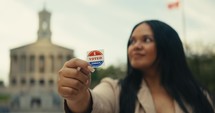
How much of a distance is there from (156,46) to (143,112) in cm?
37

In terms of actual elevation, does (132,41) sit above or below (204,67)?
above

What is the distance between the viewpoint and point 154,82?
2188 millimetres

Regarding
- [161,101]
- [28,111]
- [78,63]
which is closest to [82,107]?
[78,63]

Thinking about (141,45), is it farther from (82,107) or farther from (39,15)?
(39,15)

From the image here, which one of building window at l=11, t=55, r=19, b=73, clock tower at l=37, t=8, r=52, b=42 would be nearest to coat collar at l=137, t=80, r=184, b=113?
building window at l=11, t=55, r=19, b=73

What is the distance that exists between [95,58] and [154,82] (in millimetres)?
631

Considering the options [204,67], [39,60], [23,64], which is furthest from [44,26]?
[204,67]

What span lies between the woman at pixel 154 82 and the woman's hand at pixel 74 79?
0.20 meters

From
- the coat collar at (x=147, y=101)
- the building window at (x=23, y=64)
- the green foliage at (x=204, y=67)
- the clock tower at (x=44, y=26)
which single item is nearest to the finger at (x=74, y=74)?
the coat collar at (x=147, y=101)

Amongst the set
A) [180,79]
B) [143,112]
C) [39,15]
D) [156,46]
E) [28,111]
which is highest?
[39,15]

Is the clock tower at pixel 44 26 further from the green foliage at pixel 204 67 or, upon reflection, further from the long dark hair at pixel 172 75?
the long dark hair at pixel 172 75

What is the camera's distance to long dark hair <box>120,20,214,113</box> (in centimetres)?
214

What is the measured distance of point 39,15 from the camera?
59.4 m

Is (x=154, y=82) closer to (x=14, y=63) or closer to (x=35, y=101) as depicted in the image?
(x=35, y=101)
